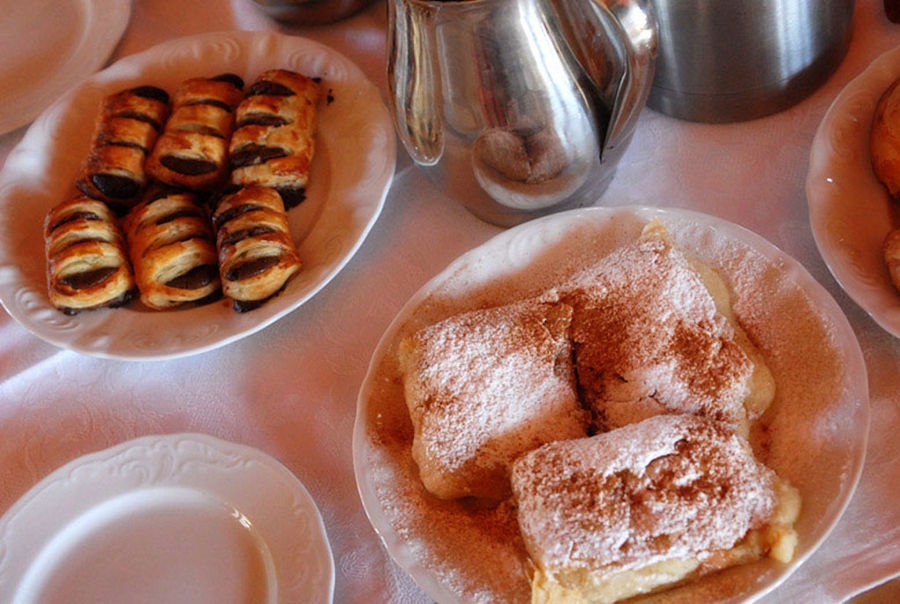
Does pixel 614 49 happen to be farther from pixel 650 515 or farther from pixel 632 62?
pixel 650 515

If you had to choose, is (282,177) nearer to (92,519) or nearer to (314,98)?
(314,98)

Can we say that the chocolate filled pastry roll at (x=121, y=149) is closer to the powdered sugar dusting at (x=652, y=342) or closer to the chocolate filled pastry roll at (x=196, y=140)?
the chocolate filled pastry roll at (x=196, y=140)

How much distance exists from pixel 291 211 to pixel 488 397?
0.37 m

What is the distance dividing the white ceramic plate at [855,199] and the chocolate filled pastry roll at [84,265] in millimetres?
631

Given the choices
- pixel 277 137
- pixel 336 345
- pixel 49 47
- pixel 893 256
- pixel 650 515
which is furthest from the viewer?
pixel 49 47

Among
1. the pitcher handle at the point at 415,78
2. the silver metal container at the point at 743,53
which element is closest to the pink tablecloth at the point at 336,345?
the silver metal container at the point at 743,53

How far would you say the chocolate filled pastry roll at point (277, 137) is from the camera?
0.84 metres

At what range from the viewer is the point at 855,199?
67cm

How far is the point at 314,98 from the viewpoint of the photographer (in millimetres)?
907

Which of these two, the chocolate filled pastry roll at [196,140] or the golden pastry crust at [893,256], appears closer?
the golden pastry crust at [893,256]

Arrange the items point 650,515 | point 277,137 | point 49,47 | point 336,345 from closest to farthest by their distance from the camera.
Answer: point 650,515, point 336,345, point 277,137, point 49,47

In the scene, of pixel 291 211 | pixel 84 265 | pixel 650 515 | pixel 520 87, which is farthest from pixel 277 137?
pixel 650 515

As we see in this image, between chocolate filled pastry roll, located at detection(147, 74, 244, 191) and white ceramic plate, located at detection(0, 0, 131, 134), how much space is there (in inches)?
8.4

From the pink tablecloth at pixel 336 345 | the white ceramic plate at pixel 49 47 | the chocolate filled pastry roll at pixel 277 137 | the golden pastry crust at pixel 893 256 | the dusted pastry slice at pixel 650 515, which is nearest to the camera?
the dusted pastry slice at pixel 650 515
